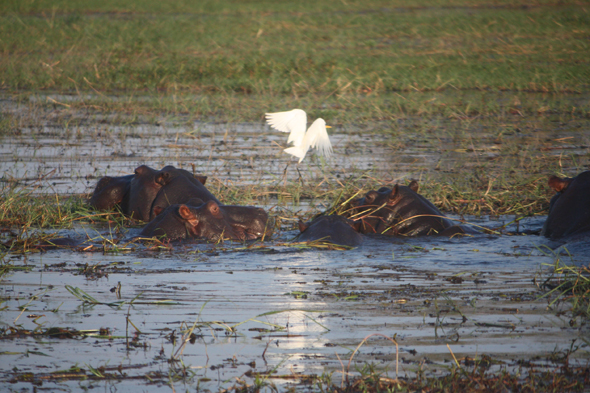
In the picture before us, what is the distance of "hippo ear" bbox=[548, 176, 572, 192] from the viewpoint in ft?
20.5

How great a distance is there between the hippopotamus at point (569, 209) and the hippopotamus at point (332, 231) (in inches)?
60.2

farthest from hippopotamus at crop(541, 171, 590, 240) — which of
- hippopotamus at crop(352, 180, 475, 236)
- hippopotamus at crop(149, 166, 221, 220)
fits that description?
hippopotamus at crop(149, 166, 221, 220)

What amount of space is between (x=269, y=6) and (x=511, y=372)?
30659 mm

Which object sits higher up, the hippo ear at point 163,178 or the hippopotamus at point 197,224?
the hippo ear at point 163,178

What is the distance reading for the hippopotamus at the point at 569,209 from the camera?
6012 millimetres

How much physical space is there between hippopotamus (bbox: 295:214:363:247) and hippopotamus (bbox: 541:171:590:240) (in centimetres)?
153

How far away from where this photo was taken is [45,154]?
10172 millimetres

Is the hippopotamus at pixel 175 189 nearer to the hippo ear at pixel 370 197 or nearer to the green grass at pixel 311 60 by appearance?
the hippo ear at pixel 370 197

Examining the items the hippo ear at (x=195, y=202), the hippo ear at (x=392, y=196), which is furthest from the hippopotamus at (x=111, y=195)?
the hippo ear at (x=392, y=196)

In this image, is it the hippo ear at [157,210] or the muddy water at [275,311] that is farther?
the hippo ear at [157,210]

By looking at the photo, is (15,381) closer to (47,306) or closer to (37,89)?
(47,306)

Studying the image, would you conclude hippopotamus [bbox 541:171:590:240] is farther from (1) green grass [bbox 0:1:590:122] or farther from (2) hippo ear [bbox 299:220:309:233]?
(1) green grass [bbox 0:1:590:122]

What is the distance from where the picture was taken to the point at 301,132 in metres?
8.70

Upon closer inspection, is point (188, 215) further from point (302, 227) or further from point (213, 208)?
point (302, 227)
